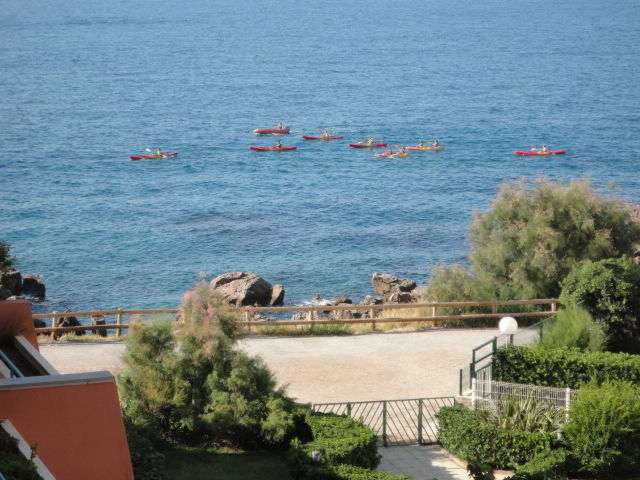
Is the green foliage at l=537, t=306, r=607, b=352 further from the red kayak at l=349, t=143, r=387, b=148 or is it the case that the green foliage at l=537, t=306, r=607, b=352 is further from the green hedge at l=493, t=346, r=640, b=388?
the red kayak at l=349, t=143, r=387, b=148

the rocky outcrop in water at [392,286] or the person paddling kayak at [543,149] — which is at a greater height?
the person paddling kayak at [543,149]

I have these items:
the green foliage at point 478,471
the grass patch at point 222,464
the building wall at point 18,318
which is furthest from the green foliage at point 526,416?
the building wall at point 18,318

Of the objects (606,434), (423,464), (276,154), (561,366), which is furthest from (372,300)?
(276,154)

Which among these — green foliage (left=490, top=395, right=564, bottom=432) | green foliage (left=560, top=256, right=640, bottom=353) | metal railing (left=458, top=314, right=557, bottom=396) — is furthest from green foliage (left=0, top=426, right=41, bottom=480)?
green foliage (left=560, top=256, right=640, bottom=353)

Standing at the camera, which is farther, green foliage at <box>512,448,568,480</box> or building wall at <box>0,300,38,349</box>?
green foliage at <box>512,448,568,480</box>

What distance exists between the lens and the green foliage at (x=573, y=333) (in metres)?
23.8

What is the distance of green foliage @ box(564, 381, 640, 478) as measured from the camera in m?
A: 19.4

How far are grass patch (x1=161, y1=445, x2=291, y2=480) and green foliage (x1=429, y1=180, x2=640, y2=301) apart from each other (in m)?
14.6

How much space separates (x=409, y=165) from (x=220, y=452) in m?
63.6

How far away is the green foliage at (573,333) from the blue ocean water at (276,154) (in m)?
23.6

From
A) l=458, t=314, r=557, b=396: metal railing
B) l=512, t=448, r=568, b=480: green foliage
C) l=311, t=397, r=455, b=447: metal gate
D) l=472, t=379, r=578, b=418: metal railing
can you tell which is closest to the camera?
l=512, t=448, r=568, b=480: green foliage

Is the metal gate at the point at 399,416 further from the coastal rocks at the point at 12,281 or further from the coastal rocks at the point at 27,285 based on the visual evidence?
the coastal rocks at the point at 27,285

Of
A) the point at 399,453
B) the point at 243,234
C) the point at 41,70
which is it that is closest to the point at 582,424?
the point at 399,453

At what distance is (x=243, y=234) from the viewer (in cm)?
5934
